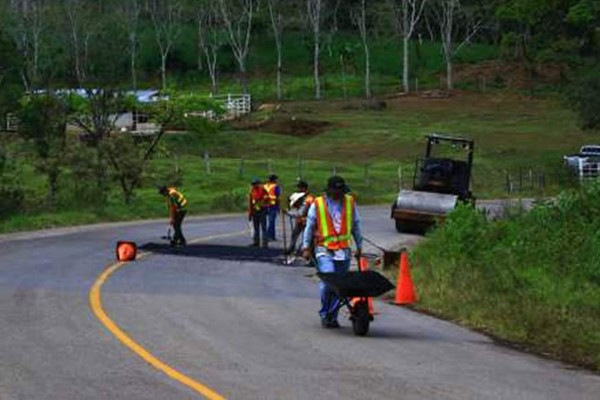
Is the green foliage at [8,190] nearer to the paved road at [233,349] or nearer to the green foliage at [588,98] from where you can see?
the paved road at [233,349]

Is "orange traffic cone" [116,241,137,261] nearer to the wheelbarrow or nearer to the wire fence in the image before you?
the wheelbarrow

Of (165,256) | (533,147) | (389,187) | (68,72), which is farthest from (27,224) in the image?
(68,72)

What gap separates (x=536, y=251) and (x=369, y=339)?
662 centimetres

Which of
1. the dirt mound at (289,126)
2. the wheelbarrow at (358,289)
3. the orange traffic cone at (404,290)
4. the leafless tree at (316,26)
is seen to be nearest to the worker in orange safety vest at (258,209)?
the orange traffic cone at (404,290)

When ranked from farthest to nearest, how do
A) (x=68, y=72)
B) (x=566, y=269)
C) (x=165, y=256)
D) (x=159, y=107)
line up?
(x=68, y=72), (x=159, y=107), (x=165, y=256), (x=566, y=269)

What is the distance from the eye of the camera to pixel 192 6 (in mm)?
113625

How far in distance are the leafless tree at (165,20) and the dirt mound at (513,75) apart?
29.6 meters

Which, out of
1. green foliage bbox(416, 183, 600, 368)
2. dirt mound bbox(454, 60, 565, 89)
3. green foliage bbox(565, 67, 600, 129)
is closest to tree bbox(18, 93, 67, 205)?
green foliage bbox(416, 183, 600, 368)

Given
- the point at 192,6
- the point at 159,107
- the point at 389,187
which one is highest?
the point at 192,6

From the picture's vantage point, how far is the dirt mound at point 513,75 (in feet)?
320

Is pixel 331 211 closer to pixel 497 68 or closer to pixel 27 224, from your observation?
pixel 27 224

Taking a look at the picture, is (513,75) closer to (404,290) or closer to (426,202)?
(426,202)

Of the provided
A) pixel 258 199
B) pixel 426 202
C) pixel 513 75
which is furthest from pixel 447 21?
pixel 258 199

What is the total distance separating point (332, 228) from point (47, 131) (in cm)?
3257
